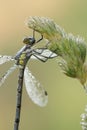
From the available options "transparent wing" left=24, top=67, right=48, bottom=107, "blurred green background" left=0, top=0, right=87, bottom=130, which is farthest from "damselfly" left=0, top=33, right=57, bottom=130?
"blurred green background" left=0, top=0, right=87, bottom=130

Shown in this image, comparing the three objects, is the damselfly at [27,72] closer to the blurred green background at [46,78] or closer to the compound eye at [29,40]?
the compound eye at [29,40]

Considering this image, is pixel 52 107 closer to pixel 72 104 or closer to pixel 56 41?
pixel 72 104

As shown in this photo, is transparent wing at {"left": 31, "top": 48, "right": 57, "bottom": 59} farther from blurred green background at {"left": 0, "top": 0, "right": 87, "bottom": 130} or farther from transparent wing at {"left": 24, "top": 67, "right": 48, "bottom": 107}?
blurred green background at {"left": 0, "top": 0, "right": 87, "bottom": 130}

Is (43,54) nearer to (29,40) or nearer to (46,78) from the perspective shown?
(29,40)

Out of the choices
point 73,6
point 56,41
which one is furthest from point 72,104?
point 56,41

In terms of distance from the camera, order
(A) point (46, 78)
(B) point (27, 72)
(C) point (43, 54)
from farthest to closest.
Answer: (A) point (46, 78) < (B) point (27, 72) < (C) point (43, 54)

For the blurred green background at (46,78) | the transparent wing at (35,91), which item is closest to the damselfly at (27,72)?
the transparent wing at (35,91)

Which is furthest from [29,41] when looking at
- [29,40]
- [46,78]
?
[46,78]
